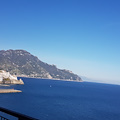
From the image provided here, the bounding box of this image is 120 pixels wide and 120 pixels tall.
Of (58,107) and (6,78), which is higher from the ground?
(6,78)

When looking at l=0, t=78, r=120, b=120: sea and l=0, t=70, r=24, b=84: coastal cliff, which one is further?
l=0, t=70, r=24, b=84: coastal cliff

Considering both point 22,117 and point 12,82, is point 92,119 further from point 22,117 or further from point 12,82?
point 12,82

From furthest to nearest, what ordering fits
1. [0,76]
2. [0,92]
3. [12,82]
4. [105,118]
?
[12,82] < [0,76] < [0,92] < [105,118]

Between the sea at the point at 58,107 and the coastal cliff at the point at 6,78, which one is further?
the coastal cliff at the point at 6,78

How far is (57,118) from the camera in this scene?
164 ft

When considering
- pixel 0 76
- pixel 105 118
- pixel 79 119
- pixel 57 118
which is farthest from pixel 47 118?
pixel 0 76

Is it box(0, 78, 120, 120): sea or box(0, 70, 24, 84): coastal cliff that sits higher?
box(0, 70, 24, 84): coastal cliff

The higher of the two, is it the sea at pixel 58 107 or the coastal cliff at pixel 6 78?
the coastal cliff at pixel 6 78

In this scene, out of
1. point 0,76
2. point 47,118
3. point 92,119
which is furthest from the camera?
point 0,76

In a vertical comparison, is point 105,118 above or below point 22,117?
below

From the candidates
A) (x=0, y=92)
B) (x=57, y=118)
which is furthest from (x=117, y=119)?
(x=0, y=92)

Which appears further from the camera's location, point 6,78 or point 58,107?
point 6,78

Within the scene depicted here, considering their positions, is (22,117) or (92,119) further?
(92,119)

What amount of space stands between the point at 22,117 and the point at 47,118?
4653 centimetres
